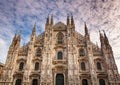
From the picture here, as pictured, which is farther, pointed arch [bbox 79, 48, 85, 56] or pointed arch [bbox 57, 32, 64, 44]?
pointed arch [bbox 57, 32, 64, 44]

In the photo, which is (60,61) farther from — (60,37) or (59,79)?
(60,37)

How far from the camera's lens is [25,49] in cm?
2803

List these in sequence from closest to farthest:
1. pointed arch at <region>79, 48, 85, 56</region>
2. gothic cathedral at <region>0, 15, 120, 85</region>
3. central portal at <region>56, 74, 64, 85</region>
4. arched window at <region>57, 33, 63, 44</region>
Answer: gothic cathedral at <region>0, 15, 120, 85</region>, central portal at <region>56, 74, 64, 85</region>, pointed arch at <region>79, 48, 85, 56</region>, arched window at <region>57, 33, 63, 44</region>

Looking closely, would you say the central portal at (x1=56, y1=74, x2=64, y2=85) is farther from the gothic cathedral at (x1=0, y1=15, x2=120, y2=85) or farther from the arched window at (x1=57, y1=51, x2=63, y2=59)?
the arched window at (x1=57, y1=51, x2=63, y2=59)

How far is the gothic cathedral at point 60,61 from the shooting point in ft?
78.4

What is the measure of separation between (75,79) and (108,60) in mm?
7558

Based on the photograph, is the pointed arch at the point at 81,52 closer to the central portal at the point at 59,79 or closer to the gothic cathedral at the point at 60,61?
the gothic cathedral at the point at 60,61

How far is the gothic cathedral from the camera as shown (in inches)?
941

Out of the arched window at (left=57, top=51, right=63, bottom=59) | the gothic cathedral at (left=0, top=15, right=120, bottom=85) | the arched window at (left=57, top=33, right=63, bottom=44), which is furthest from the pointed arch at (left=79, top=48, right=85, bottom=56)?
the arched window at (left=57, top=33, right=63, bottom=44)

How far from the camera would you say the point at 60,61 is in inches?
1027

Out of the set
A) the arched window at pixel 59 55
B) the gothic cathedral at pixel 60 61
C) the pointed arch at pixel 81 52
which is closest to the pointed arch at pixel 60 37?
the gothic cathedral at pixel 60 61

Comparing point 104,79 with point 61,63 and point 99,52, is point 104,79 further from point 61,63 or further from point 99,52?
point 61,63

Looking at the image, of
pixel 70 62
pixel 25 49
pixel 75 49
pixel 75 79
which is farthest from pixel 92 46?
pixel 25 49

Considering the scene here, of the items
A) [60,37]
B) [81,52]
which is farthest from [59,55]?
→ [81,52]
